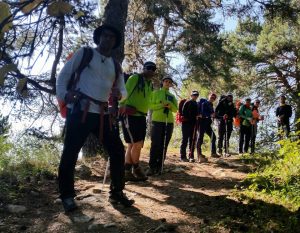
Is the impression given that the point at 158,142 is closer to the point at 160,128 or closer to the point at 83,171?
the point at 160,128

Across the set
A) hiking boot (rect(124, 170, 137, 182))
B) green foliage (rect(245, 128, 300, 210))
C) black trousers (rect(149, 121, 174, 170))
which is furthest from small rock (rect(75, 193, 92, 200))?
black trousers (rect(149, 121, 174, 170))

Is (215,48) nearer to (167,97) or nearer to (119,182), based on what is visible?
(167,97)

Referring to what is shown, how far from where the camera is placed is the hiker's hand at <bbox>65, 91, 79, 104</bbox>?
4156 millimetres

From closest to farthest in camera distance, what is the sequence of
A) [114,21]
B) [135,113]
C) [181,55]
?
[135,113] → [114,21] → [181,55]

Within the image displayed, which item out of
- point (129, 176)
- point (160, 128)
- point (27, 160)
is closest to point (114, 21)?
point (160, 128)

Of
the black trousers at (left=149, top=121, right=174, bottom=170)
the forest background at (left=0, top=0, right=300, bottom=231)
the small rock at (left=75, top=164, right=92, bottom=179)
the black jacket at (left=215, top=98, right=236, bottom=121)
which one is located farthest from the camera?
the black jacket at (left=215, top=98, right=236, bottom=121)

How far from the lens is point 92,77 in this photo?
436 cm

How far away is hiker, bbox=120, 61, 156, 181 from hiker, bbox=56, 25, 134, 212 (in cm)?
157

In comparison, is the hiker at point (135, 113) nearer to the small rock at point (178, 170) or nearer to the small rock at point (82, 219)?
the small rock at point (178, 170)

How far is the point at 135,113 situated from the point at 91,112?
191cm

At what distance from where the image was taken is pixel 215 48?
15.1 meters

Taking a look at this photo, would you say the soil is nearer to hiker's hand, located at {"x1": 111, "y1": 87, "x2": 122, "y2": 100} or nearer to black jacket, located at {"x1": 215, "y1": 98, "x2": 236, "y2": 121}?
hiker's hand, located at {"x1": 111, "y1": 87, "x2": 122, "y2": 100}

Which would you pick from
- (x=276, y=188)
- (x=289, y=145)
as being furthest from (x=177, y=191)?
(x=289, y=145)

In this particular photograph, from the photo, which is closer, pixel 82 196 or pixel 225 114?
pixel 82 196
